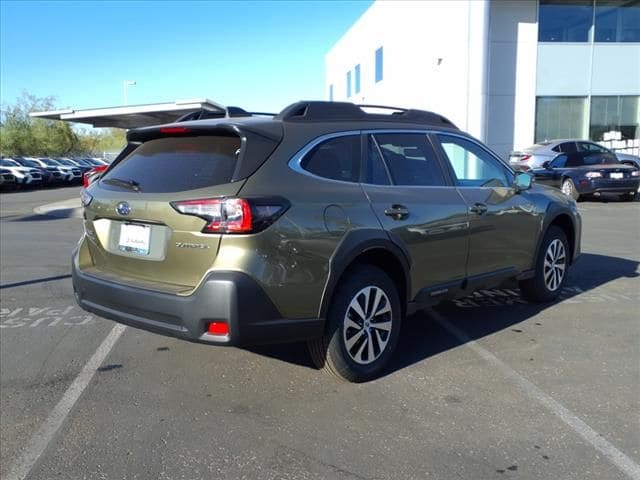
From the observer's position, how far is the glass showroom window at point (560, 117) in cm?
2320

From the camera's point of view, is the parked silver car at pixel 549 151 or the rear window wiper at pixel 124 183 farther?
the parked silver car at pixel 549 151

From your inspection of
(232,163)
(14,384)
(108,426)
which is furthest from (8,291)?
(232,163)

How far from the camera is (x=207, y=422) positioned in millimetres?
3562

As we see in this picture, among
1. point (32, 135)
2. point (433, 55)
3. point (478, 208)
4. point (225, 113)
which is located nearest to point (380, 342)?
point (478, 208)

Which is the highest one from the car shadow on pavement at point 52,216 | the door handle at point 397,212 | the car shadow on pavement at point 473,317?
the door handle at point 397,212

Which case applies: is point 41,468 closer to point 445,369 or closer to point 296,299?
point 296,299

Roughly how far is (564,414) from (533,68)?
21655 mm

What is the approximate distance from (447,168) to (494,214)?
630 millimetres

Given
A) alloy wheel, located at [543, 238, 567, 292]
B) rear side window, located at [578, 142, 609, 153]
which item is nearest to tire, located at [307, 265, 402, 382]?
alloy wheel, located at [543, 238, 567, 292]

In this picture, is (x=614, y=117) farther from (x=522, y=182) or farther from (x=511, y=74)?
(x=522, y=182)

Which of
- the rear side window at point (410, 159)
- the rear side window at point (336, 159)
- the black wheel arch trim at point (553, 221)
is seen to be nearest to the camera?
the rear side window at point (336, 159)

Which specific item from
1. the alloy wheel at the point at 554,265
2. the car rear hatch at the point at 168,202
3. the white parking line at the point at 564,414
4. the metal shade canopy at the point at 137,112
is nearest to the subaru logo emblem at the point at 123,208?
the car rear hatch at the point at 168,202

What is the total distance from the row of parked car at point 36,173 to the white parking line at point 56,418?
84.8ft

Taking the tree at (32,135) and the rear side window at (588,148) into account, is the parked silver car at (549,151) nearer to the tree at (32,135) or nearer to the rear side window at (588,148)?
the rear side window at (588,148)
